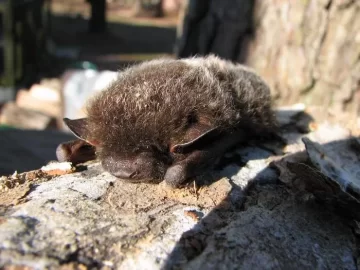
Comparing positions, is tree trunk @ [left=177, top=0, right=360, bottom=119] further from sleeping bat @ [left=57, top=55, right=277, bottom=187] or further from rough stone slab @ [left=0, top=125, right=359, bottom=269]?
rough stone slab @ [left=0, top=125, right=359, bottom=269]

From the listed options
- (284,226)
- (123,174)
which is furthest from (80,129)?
(284,226)

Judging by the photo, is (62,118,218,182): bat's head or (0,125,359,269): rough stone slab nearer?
(0,125,359,269): rough stone slab

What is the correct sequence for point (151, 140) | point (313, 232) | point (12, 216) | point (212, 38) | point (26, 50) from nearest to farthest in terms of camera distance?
point (12, 216), point (313, 232), point (151, 140), point (212, 38), point (26, 50)

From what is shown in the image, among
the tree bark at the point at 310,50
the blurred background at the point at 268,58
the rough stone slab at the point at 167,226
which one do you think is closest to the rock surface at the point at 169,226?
the rough stone slab at the point at 167,226

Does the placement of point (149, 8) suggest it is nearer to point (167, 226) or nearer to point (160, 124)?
point (160, 124)

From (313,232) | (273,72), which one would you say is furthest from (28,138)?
(313,232)

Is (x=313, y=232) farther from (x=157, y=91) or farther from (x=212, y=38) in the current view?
(x=212, y=38)

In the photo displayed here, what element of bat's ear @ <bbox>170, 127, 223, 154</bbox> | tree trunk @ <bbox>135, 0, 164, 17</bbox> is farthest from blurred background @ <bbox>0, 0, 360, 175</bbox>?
tree trunk @ <bbox>135, 0, 164, 17</bbox>
